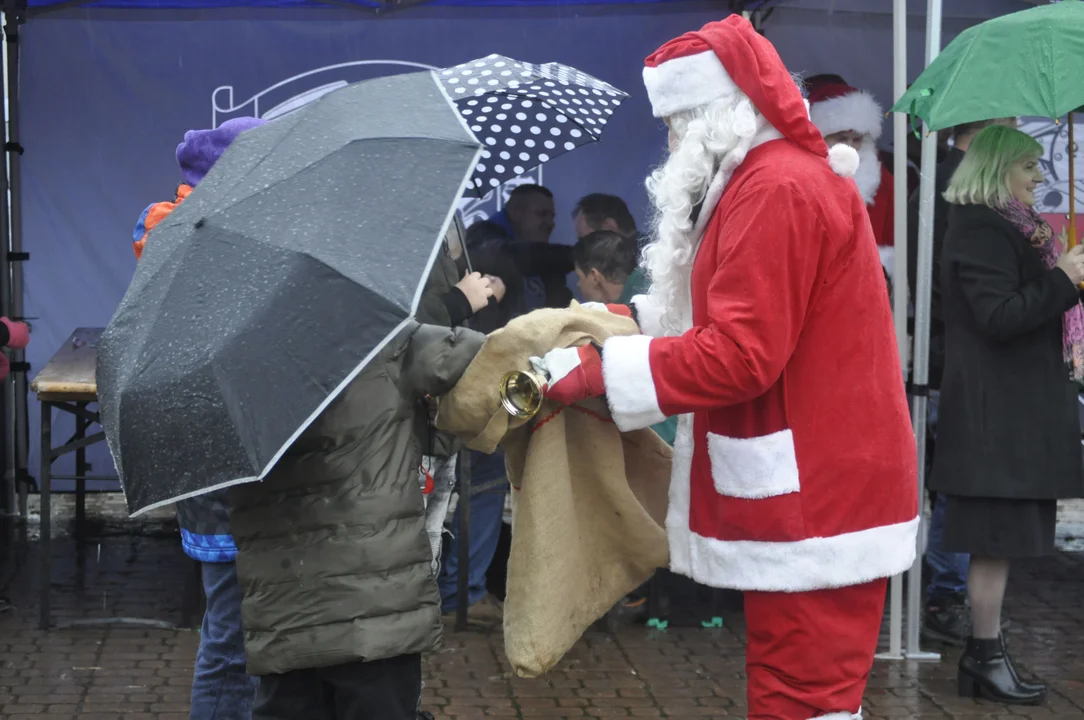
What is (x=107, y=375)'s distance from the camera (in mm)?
2717

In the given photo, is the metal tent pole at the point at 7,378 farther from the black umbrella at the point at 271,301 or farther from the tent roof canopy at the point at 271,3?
the black umbrella at the point at 271,301

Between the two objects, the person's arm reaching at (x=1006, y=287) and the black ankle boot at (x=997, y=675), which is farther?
the black ankle boot at (x=997, y=675)

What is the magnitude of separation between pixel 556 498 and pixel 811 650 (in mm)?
650

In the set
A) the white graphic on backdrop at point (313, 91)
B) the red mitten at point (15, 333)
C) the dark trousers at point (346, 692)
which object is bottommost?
the dark trousers at point (346, 692)

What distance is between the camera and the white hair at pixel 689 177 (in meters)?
2.96

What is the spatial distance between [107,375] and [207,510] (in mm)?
913

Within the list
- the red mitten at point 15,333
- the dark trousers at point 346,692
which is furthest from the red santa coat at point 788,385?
the red mitten at point 15,333

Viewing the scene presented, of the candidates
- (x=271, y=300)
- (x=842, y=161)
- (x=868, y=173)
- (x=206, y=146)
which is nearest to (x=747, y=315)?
(x=842, y=161)

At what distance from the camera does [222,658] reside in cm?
363

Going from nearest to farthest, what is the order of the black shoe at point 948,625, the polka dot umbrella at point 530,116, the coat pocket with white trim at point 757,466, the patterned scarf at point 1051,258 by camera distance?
the coat pocket with white trim at point 757,466
the polka dot umbrella at point 530,116
the patterned scarf at point 1051,258
the black shoe at point 948,625

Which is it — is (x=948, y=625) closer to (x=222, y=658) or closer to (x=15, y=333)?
(x=222, y=658)

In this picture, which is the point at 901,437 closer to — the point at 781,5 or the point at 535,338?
the point at 535,338

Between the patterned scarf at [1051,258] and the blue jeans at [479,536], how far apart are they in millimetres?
2555

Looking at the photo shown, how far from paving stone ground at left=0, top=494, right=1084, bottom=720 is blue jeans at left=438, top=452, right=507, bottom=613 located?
31 cm
